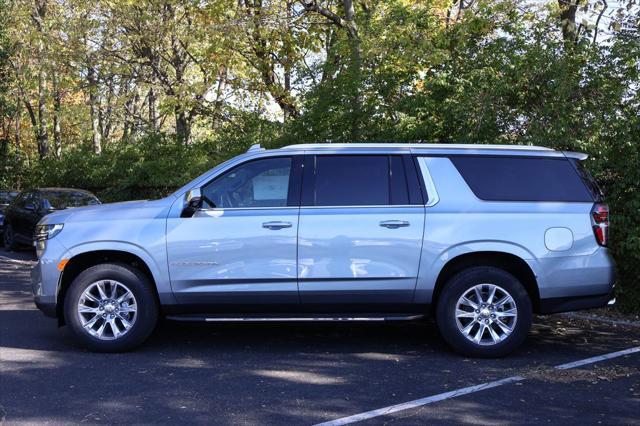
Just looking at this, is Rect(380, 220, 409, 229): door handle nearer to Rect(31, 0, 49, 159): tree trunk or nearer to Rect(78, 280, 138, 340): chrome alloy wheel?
Rect(78, 280, 138, 340): chrome alloy wheel

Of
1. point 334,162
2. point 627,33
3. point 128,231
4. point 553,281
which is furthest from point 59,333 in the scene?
point 627,33

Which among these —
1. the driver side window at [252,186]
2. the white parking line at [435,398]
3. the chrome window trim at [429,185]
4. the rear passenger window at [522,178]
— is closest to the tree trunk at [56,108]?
the driver side window at [252,186]

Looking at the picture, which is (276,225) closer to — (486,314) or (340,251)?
(340,251)

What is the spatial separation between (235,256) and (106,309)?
1.30m

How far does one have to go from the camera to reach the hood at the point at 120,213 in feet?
20.6

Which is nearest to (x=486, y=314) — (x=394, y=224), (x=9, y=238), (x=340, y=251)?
(x=394, y=224)

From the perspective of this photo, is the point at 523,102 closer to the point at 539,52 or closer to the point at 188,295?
the point at 539,52

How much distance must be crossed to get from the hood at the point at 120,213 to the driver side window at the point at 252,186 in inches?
16.1

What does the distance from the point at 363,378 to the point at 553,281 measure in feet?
6.59

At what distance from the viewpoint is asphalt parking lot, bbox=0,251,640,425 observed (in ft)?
15.6

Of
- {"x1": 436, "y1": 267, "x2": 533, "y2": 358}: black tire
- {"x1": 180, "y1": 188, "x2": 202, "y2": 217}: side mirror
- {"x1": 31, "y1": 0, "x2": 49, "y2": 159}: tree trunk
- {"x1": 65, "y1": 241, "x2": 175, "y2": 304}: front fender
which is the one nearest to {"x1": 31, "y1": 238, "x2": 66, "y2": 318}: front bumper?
{"x1": 65, "y1": 241, "x2": 175, "y2": 304}: front fender

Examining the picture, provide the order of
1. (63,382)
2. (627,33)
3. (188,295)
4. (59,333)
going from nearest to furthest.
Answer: (63,382)
(188,295)
(59,333)
(627,33)

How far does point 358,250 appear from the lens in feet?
20.1

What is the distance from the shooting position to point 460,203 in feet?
20.6
